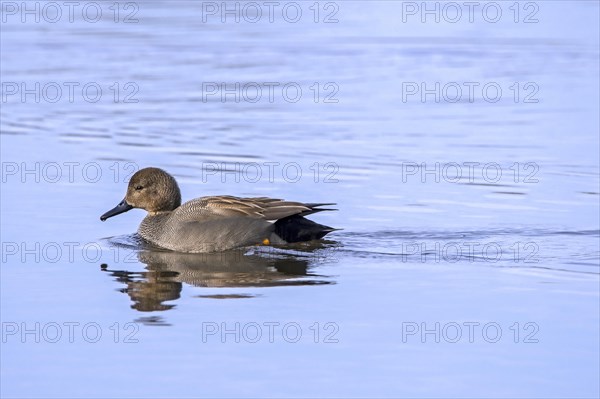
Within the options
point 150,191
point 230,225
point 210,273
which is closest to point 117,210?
point 150,191

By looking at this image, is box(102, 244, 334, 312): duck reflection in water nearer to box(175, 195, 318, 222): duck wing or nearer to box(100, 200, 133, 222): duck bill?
box(175, 195, 318, 222): duck wing

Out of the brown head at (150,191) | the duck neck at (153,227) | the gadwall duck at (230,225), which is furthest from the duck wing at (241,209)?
the brown head at (150,191)

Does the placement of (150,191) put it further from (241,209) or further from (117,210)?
(241,209)

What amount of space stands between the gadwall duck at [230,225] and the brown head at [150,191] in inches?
12.7

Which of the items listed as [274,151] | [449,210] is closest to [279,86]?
[274,151]

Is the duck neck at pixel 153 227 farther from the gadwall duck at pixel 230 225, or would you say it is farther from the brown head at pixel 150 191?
the brown head at pixel 150 191

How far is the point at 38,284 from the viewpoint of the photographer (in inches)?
421

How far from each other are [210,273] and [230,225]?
1.09 m

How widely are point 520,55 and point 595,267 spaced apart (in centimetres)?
1313

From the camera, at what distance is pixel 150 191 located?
42.3ft

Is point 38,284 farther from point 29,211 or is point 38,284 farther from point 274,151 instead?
point 274,151

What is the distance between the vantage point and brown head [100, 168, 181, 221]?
12.9 m

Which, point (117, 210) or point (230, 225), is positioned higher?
point (117, 210)

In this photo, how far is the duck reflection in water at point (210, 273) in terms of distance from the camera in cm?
1041
